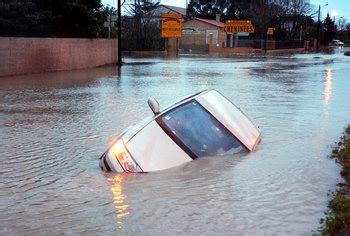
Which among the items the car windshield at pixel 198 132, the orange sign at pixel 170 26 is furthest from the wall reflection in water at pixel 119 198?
the orange sign at pixel 170 26

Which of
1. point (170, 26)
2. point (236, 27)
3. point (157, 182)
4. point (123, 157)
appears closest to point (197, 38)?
point (236, 27)

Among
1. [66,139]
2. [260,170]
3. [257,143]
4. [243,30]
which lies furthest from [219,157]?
[243,30]

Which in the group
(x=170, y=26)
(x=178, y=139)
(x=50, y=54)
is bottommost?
(x=178, y=139)

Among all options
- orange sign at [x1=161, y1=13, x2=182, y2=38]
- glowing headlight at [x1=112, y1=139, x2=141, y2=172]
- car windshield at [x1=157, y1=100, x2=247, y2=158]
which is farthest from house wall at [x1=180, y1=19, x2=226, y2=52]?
glowing headlight at [x1=112, y1=139, x2=141, y2=172]

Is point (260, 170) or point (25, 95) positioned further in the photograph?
point (25, 95)

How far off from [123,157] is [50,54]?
940 inches

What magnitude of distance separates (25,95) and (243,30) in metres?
64.3

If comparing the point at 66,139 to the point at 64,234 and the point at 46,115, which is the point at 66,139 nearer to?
the point at 46,115

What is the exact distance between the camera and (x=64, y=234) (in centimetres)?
540

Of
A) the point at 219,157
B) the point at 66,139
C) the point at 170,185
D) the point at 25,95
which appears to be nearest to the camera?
the point at 170,185

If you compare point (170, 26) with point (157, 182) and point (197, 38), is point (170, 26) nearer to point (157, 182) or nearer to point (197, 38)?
point (197, 38)

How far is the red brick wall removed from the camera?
26394mm

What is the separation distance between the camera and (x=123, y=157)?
738 cm

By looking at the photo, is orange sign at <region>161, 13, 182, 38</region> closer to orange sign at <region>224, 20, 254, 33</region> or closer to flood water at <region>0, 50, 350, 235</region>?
orange sign at <region>224, 20, 254, 33</region>
